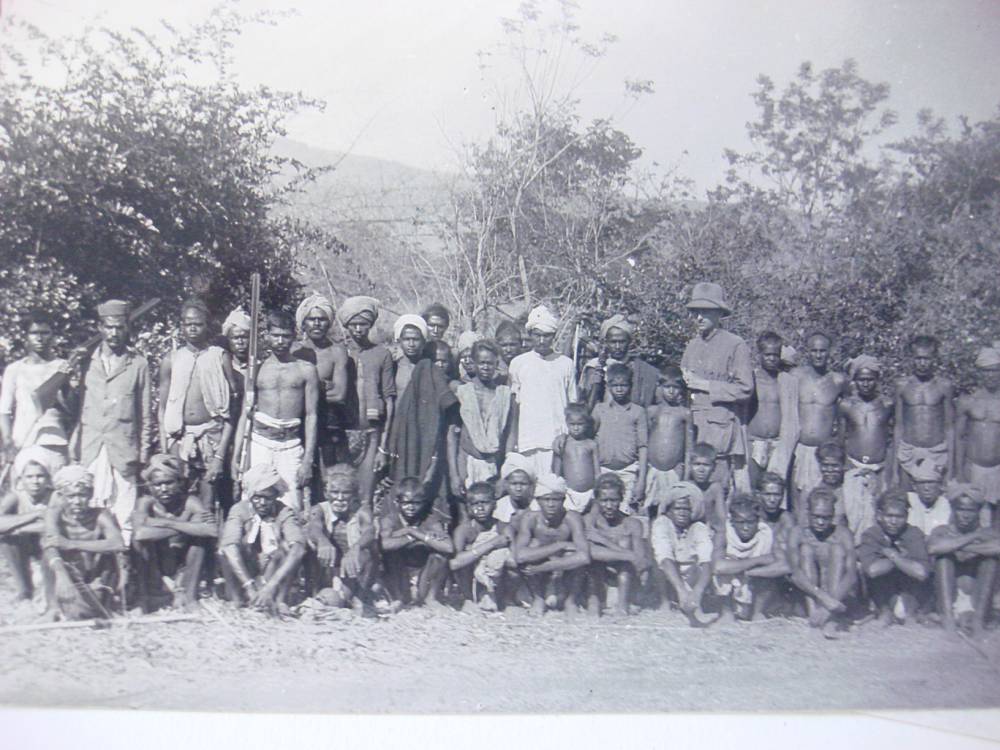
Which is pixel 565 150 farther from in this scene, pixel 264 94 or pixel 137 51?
pixel 137 51

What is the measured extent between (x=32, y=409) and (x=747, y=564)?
4.23 meters

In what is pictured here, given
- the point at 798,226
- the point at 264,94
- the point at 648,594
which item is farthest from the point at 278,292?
the point at 798,226

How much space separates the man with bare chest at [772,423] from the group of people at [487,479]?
0.05 feet

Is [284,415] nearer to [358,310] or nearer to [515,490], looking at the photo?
[358,310]

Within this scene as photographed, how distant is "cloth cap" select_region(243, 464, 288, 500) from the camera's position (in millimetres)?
5168

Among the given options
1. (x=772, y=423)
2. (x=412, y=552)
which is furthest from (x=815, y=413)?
(x=412, y=552)

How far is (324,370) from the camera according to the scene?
5.66m

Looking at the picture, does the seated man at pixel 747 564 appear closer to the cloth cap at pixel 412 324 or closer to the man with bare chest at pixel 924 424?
the man with bare chest at pixel 924 424

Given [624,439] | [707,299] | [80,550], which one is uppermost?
[707,299]

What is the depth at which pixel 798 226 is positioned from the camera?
10289mm

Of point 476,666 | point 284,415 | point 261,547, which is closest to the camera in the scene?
point 476,666

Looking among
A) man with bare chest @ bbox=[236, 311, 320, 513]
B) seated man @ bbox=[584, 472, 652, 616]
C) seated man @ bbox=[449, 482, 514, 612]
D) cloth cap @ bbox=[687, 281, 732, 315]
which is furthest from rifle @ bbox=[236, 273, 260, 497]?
cloth cap @ bbox=[687, 281, 732, 315]

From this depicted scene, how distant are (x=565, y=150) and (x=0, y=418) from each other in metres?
5.22

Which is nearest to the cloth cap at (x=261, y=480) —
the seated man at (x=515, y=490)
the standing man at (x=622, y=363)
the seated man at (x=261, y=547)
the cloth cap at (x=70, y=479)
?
the seated man at (x=261, y=547)
